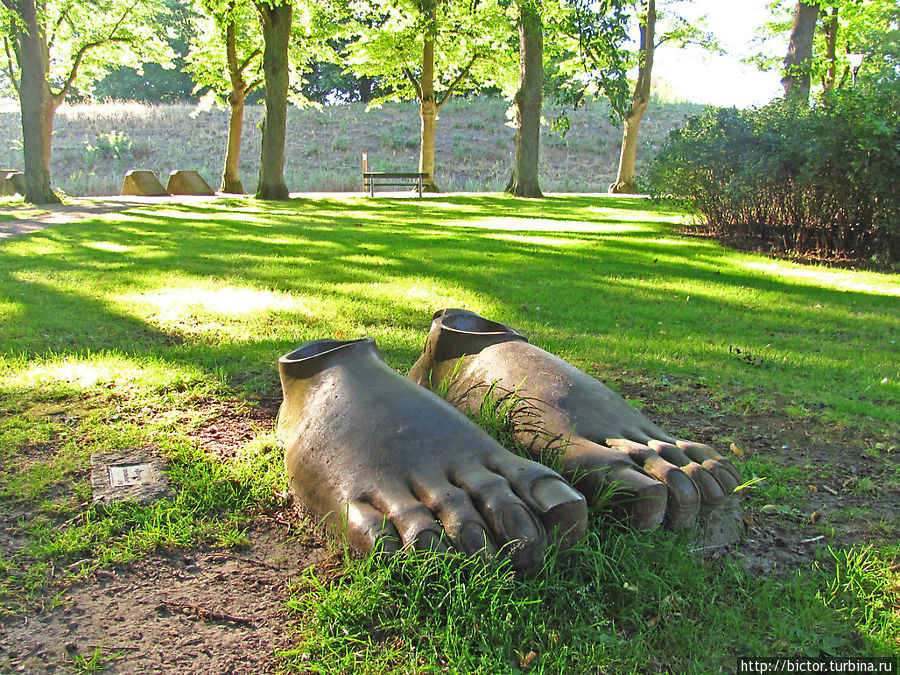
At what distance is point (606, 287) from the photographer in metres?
7.29

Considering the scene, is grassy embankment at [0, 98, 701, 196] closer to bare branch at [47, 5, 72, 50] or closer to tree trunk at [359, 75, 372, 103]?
bare branch at [47, 5, 72, 50]

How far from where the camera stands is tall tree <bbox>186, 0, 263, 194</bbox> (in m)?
21.4

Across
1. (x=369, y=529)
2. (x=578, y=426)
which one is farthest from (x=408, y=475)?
(x=578, y=426)

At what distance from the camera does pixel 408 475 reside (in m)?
2.29

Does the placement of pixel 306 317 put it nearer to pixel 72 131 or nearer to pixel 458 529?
pixel 458 529

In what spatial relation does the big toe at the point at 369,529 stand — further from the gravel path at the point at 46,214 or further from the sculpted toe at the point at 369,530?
the gravel path at the point at 46,214

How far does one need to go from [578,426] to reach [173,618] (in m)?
1.58

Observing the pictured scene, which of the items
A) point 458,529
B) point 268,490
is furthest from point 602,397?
point 268,490

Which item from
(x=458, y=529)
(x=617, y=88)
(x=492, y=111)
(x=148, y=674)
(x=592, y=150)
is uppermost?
(x=492, y=111)

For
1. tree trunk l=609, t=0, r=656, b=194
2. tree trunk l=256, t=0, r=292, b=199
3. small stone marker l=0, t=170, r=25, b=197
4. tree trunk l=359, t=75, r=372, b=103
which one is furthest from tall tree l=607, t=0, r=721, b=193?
tree trunk l=359, t=75, r=372, b=103

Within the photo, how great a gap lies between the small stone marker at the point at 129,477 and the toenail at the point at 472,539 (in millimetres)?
1316

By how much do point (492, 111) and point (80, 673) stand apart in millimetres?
47722

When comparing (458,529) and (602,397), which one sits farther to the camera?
(602,397)

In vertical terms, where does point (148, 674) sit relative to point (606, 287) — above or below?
below
